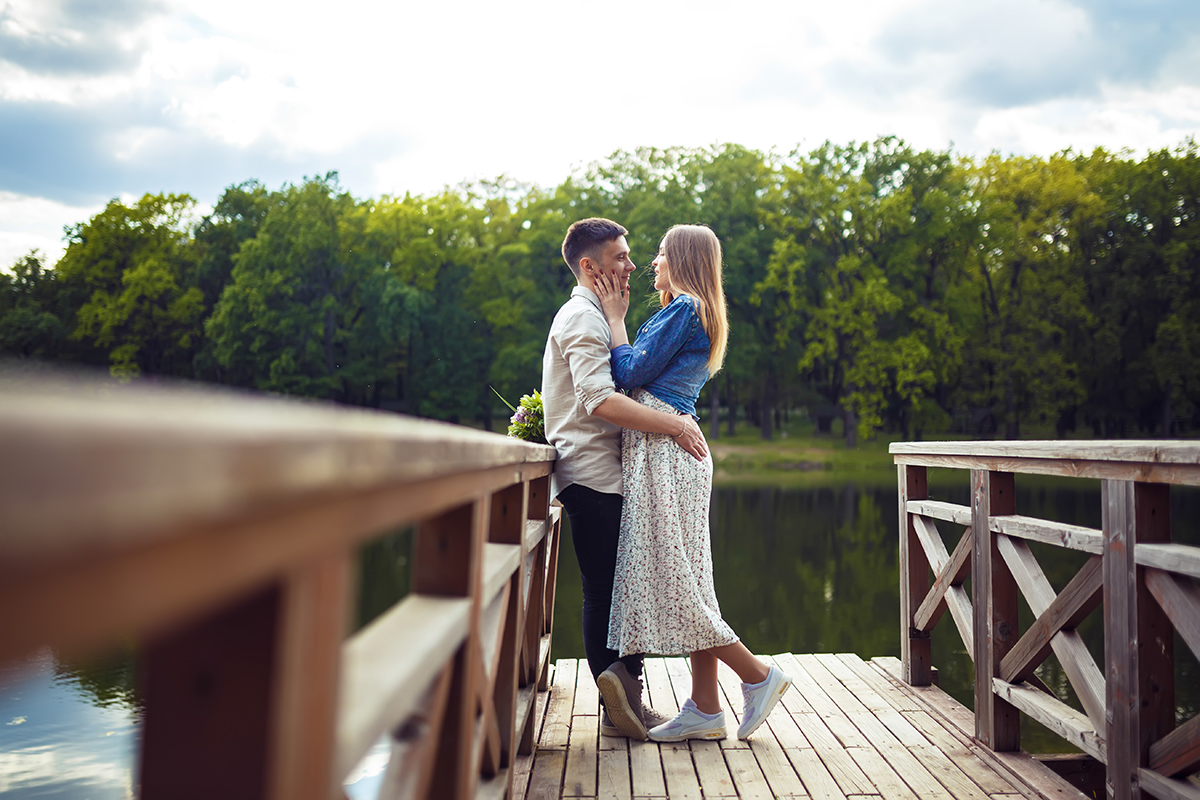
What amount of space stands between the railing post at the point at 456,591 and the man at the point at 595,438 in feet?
5.32

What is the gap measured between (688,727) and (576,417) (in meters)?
1.14

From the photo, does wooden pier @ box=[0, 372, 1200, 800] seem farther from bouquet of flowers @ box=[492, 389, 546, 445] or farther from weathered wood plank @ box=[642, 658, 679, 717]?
bouquet of flowers @ box=[492, 389, 546, 445]

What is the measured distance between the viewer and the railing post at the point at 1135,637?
2363 millimetres

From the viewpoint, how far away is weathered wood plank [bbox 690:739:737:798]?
278cm

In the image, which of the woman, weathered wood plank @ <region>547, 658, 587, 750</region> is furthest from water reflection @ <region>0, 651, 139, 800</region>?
the woman

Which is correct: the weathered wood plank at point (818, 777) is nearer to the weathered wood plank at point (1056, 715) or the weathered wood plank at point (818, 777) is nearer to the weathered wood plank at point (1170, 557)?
the weathered wood plank at point (1056, 715)

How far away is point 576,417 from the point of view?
3133 millimetres

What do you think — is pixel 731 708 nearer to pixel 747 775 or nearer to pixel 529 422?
pixel 747 775

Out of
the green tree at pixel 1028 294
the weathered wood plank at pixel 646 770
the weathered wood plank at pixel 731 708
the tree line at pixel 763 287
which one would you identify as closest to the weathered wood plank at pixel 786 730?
the weathered wood plank at pixel 731 708

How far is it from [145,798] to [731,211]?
29.8 metres

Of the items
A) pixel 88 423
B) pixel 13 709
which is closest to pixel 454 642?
pixel 88 423

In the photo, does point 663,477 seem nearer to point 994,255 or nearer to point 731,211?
point 731,211

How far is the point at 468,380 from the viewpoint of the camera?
102 feet

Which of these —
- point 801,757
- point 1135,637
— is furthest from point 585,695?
point 1135,637
